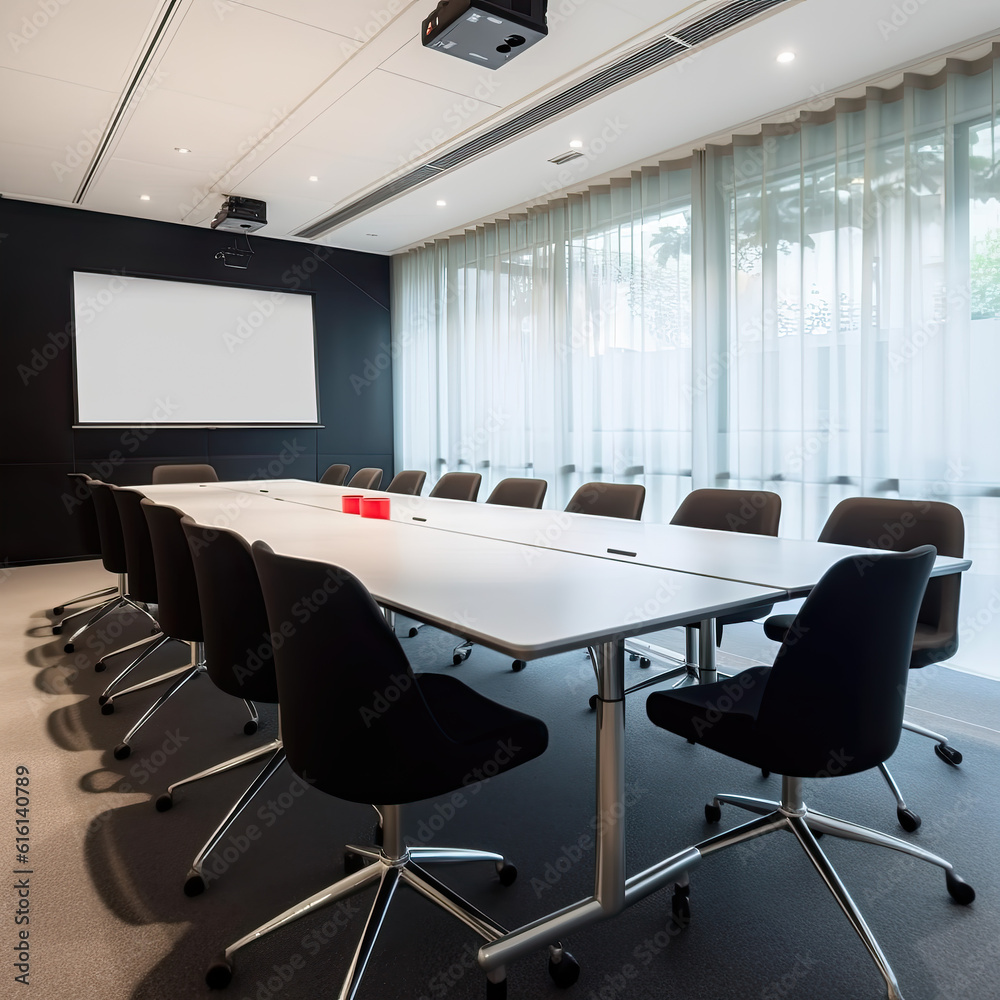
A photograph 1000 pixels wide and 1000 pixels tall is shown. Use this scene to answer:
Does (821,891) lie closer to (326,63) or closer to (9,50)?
(326,63)

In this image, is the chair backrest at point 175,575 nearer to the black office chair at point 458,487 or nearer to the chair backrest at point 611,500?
the chair backrest at point 611,500

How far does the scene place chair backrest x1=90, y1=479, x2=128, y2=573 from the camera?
400 cm

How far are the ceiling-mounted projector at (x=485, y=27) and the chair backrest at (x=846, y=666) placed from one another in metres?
2.91

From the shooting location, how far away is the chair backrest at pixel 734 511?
332cm

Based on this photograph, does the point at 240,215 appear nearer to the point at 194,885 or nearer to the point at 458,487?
the point at 458,487

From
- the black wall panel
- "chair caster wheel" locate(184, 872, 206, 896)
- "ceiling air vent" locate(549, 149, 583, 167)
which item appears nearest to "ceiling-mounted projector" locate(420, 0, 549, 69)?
"ceiling air vent" locate(549, 149, 583, 167)

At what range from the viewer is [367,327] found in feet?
29.8

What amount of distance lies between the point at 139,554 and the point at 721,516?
2.59 meters

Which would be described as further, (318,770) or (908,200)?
(908,200)

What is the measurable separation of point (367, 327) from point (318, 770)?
7.97 meters

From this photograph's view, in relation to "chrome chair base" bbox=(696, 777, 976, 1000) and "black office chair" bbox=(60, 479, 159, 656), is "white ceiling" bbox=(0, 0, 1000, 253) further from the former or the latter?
"chrome chair base" bbox=(696, 777, 976, 1000)

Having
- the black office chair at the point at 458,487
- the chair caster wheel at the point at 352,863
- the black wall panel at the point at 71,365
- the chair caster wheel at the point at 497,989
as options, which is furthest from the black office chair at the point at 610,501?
the black wall panel at the point at 71,365

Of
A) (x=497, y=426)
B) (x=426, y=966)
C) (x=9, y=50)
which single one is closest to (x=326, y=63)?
(x=9, y=50)

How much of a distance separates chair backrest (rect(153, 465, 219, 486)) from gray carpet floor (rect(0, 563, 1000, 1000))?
3530mm
